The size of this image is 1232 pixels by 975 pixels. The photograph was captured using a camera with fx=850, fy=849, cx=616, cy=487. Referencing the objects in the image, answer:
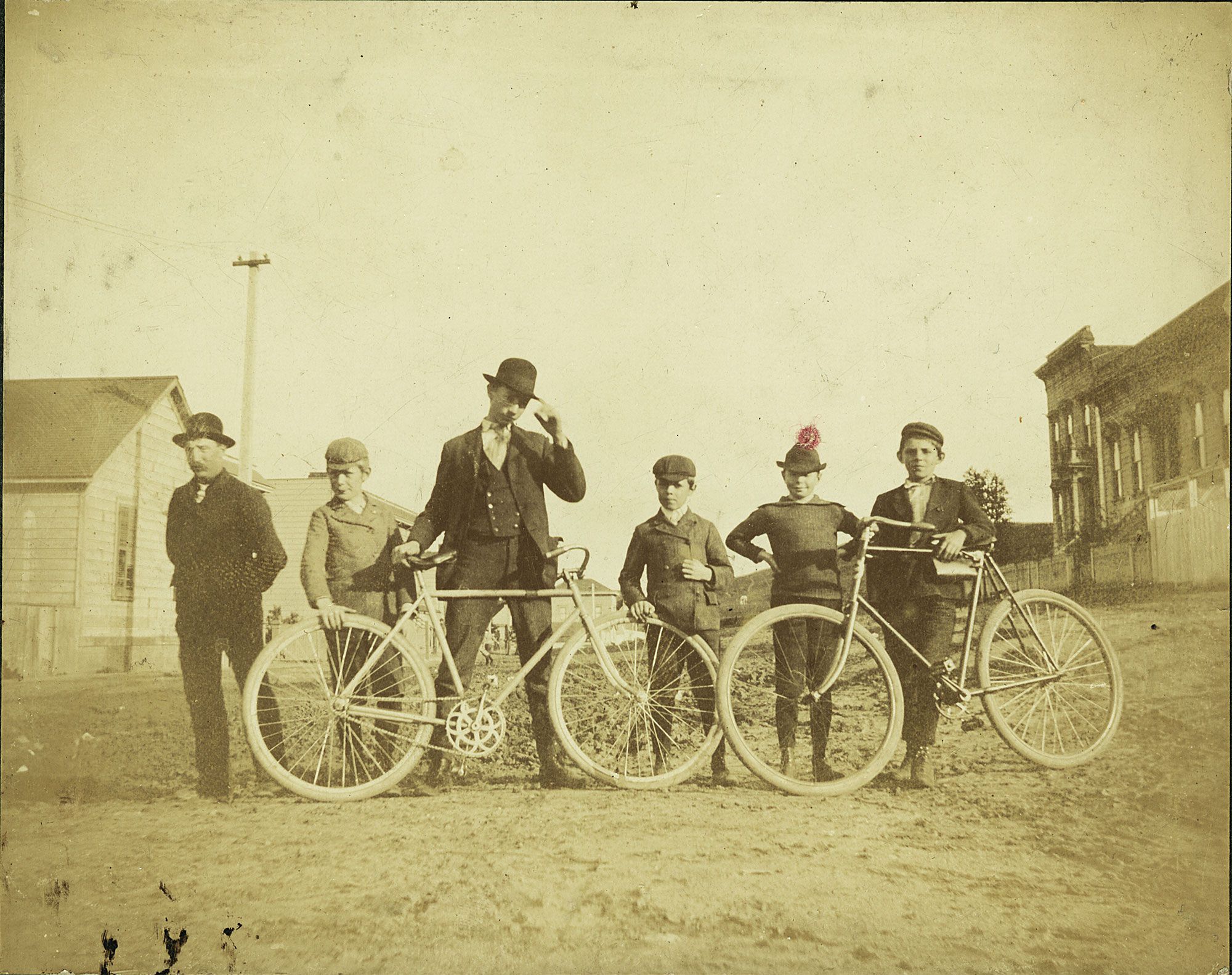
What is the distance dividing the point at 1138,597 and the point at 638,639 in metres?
2.16

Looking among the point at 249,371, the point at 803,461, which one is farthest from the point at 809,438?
the point at 249,371

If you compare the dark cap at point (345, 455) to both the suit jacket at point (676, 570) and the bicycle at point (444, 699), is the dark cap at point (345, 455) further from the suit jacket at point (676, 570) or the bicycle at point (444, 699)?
the suit jacket at point (676, 570)

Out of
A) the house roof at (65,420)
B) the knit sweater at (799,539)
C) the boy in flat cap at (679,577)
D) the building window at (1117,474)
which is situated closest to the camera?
the boy in flat cap at (679,577)

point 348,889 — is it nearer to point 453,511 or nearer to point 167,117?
point 453,511

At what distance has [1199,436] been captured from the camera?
3795mm

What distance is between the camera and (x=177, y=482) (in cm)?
361

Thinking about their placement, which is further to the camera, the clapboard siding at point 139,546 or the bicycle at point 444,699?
the clapboard siding at point 139,546

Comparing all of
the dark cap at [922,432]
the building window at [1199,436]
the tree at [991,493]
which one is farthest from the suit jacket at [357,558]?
the building window at [1199,436]

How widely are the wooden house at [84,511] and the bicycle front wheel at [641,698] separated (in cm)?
157

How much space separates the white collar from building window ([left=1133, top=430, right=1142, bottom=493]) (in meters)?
2.08

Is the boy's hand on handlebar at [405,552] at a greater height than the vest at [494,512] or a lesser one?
lesser

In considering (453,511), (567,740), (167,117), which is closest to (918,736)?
(567,740)

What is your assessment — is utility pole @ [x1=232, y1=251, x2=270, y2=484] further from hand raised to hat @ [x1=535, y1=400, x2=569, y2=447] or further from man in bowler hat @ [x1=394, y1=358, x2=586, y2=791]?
hand raised to hat @ [x1=535, y1=400, x2=569, y2=447]

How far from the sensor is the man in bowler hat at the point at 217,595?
3514mm
